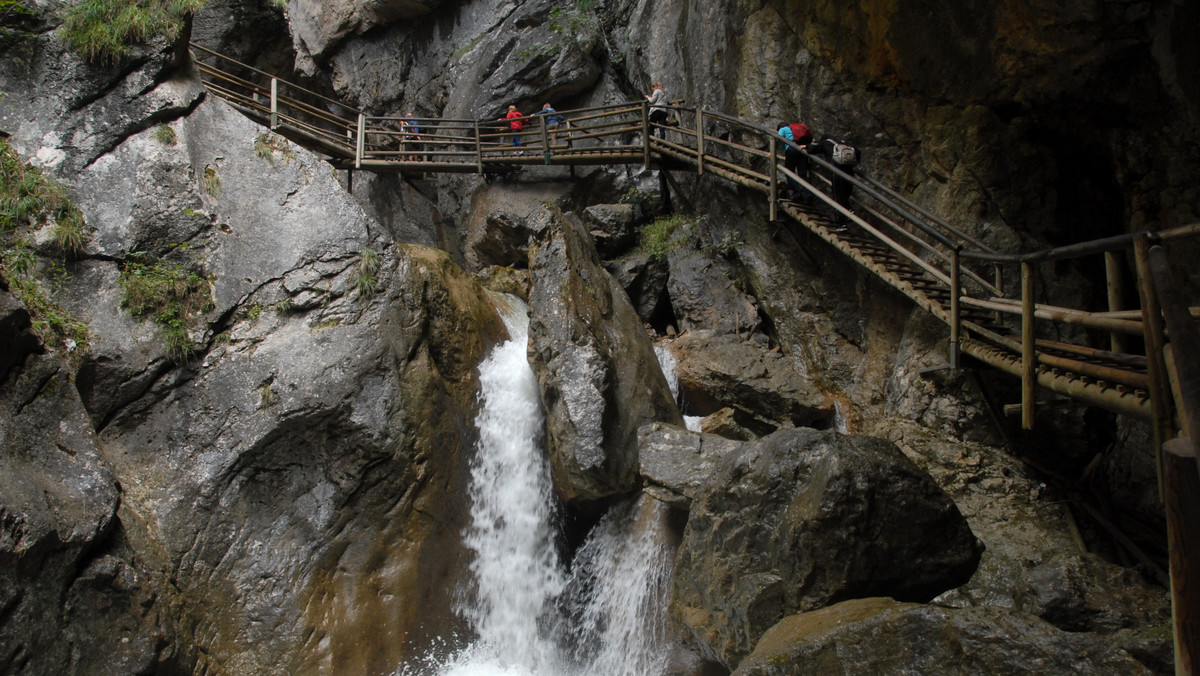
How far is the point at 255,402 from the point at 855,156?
827 centimetres

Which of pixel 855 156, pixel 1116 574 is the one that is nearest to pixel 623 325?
pixel 855 156

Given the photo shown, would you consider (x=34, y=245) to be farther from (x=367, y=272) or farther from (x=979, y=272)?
(x=979, y=272)

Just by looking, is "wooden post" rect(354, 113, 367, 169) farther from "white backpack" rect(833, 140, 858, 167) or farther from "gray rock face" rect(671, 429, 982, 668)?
"gray rock face" rect(671, 429, 982, 668)

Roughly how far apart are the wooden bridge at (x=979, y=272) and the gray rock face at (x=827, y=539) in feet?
3.34

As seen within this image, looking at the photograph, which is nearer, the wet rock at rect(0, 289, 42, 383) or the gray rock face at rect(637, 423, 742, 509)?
the wet rock at rect(0, 289, 42, 383)

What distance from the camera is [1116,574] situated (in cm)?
556

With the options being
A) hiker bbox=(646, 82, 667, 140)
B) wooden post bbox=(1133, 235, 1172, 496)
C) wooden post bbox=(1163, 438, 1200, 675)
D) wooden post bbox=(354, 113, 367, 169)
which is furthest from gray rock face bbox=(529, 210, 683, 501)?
wooden post bbox=(354, 113, 367, 169)

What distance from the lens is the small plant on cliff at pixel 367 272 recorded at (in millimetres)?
8422

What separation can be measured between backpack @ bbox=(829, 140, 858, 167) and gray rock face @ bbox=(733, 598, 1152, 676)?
665 cm

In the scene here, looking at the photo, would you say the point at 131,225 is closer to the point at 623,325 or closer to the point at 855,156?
the point at 623,325

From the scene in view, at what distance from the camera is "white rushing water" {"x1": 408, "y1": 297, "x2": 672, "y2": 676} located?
7.16 metres

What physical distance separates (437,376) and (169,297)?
3294mm

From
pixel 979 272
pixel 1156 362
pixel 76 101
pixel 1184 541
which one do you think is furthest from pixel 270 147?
pixel 1184 541

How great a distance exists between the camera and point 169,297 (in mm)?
7914
